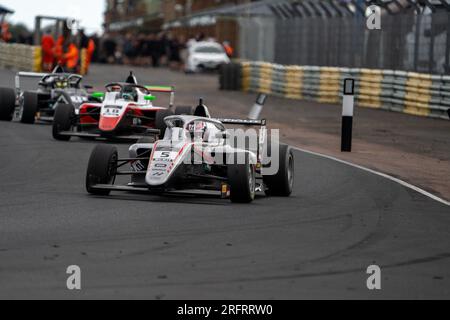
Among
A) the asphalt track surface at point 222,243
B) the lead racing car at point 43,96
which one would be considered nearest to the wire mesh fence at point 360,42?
the lead racing car at point 43,96

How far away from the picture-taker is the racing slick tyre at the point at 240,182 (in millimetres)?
11688

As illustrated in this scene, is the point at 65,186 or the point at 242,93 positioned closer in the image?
the point at 65,186

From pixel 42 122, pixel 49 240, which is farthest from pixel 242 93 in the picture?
pixel 49 240

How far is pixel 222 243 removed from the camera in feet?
30.8

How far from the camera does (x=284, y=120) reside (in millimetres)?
27125

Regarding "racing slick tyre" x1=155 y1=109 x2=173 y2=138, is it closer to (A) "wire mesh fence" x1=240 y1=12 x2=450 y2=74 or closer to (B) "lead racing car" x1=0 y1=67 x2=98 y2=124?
(B) "lead racing car" x1=0 y1=67 x2=98 y2=124

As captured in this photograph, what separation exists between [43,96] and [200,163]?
1131 centimetres

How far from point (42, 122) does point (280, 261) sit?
15.4 m

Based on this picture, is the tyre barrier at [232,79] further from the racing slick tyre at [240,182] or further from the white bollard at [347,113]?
the racing slick tyre at [240,182]

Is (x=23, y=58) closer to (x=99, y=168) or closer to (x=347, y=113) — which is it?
(x=347, y=113)

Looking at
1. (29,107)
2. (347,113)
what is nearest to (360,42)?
(29,107)

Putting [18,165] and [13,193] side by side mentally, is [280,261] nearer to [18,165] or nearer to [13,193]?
[13,193]

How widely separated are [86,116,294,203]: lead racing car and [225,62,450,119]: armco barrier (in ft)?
48.0
